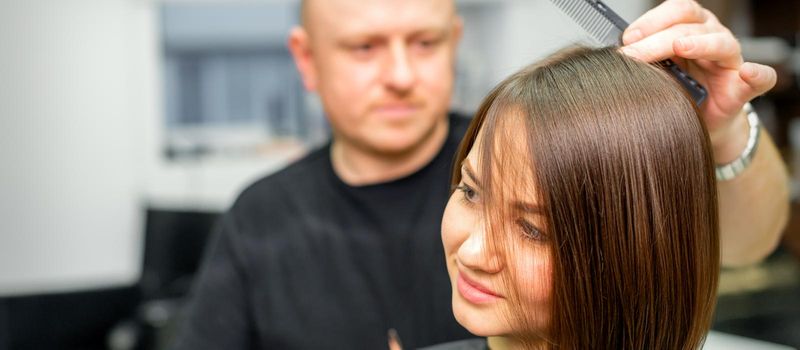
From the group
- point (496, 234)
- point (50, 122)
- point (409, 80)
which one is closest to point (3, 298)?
point (50, 122)

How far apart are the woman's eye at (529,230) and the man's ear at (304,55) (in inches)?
28.6

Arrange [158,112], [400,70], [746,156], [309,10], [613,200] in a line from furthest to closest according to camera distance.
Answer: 1. [158,112]
2. [309,10]
3. [400,70]
4. [746,156]
5. [613,200]

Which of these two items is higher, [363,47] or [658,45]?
[658,45]

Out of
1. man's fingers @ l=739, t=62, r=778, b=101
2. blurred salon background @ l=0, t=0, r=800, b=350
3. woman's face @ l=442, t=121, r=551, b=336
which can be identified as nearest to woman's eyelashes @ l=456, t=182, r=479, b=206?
woman's face @ l=442, t=121, r=551, b=336

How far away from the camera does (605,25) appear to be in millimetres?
879

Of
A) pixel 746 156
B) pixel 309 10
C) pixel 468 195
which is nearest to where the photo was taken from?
pixel 468 195

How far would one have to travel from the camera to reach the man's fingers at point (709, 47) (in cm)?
79

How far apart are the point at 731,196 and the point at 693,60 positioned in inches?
9.6

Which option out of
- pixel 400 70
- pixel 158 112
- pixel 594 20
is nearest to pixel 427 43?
pixel 400 70

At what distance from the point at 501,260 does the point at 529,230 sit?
4 cm

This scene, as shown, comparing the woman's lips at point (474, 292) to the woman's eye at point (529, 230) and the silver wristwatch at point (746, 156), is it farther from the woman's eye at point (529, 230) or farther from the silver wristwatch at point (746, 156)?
the silver wristwatch at point (746, 156)

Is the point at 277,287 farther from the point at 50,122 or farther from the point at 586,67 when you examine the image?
the point at 50,122

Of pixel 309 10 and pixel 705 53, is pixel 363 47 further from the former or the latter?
pixel 705 53

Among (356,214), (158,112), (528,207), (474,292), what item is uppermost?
(528,207)
